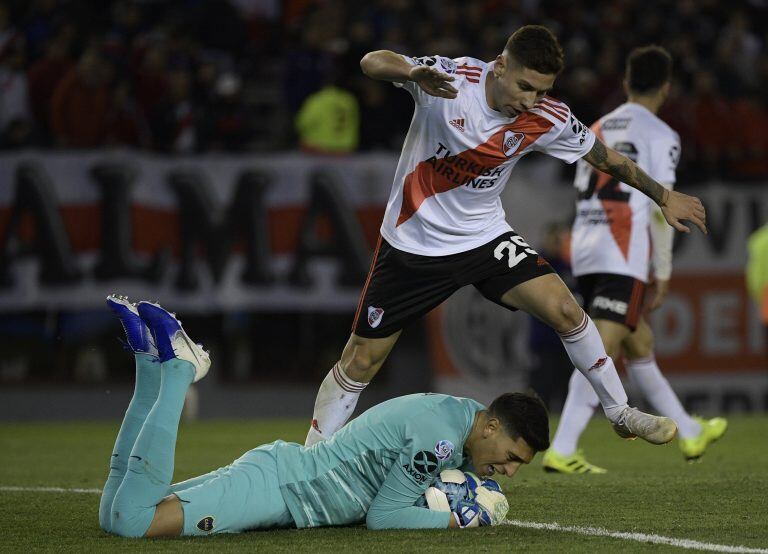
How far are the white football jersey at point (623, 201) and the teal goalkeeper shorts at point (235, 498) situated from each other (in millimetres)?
3697

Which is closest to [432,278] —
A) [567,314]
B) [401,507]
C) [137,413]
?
[567,314]

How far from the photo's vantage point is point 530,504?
7.09 metres

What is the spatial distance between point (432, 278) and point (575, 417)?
2.25m

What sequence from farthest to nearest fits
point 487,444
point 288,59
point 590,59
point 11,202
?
point 590,59, point 288,59, point 11,202, point 487,444

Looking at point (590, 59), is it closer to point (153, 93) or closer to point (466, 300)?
point (466, 300)

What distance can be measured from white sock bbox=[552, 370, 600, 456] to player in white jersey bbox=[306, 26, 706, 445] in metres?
1.64

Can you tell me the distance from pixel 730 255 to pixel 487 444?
9608mm

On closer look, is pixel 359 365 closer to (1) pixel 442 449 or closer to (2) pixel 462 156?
(2) pixel 462 156

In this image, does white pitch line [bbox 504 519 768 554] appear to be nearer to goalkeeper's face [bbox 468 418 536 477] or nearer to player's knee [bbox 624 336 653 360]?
goalkeeper's face [bbox 468 418 536 477]

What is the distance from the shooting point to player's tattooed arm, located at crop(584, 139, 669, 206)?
701 cm

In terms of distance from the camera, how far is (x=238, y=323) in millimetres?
14609

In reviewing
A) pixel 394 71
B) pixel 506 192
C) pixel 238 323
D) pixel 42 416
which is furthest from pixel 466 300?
pixel 394 71

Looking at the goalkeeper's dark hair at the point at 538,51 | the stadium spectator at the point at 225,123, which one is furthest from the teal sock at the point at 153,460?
the stadium spectator at the point at 225,123

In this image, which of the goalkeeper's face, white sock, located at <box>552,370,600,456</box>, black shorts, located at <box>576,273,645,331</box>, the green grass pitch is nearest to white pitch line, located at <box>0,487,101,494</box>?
the green grass pitch
